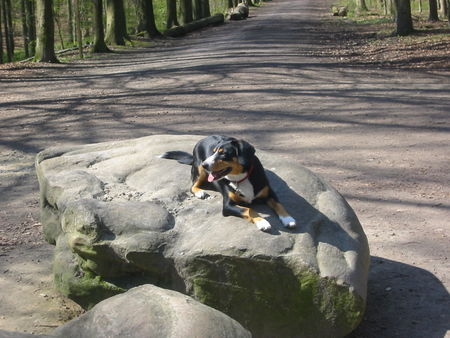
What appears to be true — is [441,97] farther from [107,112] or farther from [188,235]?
[188,235]

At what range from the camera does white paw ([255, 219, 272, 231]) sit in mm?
4645

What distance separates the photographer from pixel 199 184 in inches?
213

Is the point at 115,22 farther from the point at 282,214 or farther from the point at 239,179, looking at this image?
the point at 282,214

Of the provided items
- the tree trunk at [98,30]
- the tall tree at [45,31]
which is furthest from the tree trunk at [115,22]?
the tall tree at [45,31]

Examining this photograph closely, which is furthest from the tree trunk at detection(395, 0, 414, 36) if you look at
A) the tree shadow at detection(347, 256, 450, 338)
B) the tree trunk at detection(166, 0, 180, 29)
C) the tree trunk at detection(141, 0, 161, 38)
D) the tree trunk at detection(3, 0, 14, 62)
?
the tree trunk at detection(3, 0, 14, 62)

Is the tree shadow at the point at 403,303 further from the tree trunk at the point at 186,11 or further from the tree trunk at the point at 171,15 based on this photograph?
the tree trunk at the point at 186,11

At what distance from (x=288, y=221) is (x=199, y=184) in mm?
966

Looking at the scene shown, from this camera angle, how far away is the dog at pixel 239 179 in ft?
15.3

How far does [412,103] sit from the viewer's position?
40.6 feet

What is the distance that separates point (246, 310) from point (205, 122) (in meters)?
7.25

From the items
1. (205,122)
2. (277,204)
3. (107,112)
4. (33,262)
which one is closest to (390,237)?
(277,204)

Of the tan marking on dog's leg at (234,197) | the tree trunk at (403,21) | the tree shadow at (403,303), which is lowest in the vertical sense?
the tree shadow at (403,303)

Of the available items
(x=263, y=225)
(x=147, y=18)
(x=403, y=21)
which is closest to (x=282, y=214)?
(x=263, y=225)

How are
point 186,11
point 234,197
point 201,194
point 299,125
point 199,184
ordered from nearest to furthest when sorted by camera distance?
point 234,197 → point 201,194 → point 199,184 → point 299,125 → point 186,11
